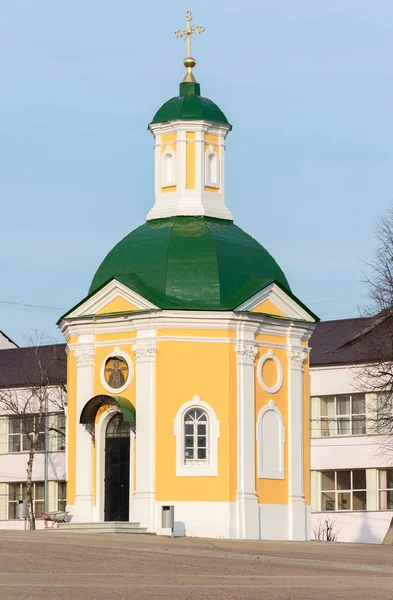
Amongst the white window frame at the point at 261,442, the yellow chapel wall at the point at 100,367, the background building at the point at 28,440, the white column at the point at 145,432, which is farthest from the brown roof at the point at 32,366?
the white column at the point at 145,432

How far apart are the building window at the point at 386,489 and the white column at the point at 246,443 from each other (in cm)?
2280

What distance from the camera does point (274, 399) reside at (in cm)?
4703

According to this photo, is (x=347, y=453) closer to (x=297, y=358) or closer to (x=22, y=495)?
(x=22, y=495)

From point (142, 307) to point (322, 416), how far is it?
84.6 ft

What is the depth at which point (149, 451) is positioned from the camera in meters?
45.3

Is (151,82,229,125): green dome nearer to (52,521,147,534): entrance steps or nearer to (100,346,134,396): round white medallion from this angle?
(100,346,134,396): round white medallion

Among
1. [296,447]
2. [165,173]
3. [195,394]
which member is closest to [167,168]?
[165,173]

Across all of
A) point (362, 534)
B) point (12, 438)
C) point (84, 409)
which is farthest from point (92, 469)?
point (12, 438)

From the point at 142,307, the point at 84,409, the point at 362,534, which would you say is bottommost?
the point at 362,534

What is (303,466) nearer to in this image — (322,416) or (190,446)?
(190,446)

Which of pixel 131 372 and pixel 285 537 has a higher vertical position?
pixel 131 372

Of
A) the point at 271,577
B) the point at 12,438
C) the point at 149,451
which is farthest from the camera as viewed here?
the point at 12,438

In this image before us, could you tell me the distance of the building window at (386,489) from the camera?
67375mm

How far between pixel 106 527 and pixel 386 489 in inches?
1022
